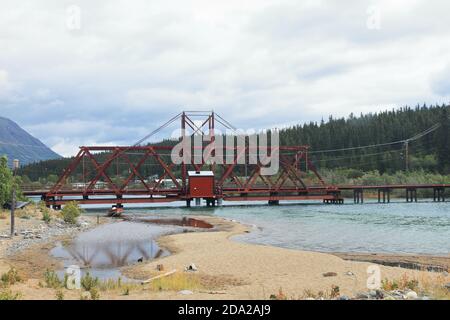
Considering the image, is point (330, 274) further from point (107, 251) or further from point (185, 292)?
point (107, 251)

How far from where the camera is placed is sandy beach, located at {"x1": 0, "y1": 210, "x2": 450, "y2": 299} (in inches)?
636

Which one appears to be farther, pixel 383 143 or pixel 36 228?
pixel 383 143

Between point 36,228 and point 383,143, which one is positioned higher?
point 383,143

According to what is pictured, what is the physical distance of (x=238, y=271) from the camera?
2209 centimetres

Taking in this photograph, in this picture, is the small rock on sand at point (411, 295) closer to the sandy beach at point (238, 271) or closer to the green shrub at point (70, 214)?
the sandy beach at point (238, 271)

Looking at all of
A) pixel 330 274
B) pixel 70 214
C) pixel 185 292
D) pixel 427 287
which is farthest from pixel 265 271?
pixel 70 214

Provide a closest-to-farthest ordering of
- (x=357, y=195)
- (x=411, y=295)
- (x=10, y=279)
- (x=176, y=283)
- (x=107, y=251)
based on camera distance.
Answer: (x=411, y=295), (x=10, y=279), (x=176, y=283), (x=107, y=251), (x=357, y=195)

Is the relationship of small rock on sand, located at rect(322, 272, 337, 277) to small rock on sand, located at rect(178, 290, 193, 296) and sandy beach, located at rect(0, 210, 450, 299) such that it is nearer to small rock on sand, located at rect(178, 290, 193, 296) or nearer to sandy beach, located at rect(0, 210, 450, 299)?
sandy beach, located at rect(0, 210, 450, 299)

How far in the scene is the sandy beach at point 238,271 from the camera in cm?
1616

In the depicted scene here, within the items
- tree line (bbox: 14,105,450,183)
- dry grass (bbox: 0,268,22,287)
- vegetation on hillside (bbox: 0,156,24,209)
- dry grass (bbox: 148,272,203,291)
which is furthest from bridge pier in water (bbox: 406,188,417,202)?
dry grass (bbox: 0,268,22,287)

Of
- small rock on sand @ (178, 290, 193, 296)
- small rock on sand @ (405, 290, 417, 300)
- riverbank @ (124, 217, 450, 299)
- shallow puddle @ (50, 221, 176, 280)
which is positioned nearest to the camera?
small rock on sand @ (405, 290, 417, 300)

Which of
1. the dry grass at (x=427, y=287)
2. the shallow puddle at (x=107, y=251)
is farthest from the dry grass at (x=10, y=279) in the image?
the dry grass at (x=427, y=287)
